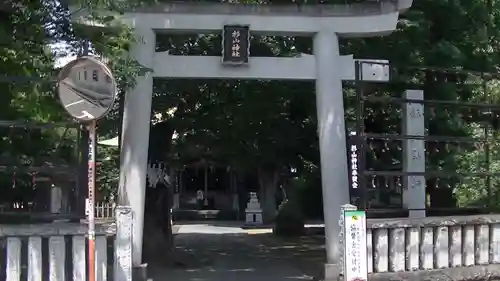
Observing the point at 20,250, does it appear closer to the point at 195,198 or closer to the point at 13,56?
the point at 13,56

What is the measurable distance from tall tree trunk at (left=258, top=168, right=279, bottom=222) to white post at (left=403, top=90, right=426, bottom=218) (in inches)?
669

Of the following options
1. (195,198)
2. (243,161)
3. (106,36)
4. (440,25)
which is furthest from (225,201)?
(106,36)

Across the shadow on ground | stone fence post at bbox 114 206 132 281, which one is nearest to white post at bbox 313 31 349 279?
the shadow on ground

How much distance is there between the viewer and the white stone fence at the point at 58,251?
8.98m

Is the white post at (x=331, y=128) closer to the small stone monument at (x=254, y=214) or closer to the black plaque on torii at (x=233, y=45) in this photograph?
the black plaque on torii at (x=233, y=45)

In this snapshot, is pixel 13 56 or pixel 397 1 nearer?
pixel 13 56

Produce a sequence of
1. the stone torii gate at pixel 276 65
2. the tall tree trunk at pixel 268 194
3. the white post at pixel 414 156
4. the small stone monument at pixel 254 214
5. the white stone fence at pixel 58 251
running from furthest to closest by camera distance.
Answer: the tall tree trunk at pixel 268 194
the small stone monument at pixel 254 214
the white post at pixel 414 156
the stone torii gate at pixel 276 65
the white stone fence at pixel 58 251

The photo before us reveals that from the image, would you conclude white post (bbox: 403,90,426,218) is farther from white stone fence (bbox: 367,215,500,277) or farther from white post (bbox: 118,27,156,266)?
white post (bbox: 118,27,156,266)

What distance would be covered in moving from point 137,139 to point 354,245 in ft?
12.7

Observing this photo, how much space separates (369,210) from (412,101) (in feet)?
6.73

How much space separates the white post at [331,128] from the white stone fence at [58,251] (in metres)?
3.62

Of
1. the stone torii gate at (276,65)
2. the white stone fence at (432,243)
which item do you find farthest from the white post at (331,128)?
the white stone fence at (432,243)

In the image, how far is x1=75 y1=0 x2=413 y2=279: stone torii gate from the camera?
10836 mm

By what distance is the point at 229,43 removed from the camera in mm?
10930
